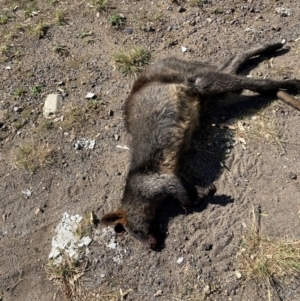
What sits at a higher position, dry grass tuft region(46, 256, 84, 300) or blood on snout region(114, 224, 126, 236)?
blood on snout region(114, 224, 126, 236)

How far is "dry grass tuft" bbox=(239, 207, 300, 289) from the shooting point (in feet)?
14.8

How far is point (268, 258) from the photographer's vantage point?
466cm

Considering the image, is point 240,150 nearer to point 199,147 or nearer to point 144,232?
point 199,147

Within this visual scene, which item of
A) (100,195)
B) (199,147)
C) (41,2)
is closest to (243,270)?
(199,147)

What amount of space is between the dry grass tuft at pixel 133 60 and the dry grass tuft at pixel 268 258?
3.19m

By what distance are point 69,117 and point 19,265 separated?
7.74ft

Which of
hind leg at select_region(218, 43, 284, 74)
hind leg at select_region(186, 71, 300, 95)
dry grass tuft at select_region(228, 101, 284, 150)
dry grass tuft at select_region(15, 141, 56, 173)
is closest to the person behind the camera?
dry grass tuft at select_region(228, 101, 284, 150)

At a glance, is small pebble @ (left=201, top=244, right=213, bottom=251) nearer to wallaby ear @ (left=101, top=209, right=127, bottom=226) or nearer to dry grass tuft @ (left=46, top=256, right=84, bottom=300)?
wallaby ear @ (left=101, top=209, right=127, bottom=226)

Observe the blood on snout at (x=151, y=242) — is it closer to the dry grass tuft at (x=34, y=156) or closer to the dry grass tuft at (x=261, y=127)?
the dry grass tuft at (x=261, y=127)

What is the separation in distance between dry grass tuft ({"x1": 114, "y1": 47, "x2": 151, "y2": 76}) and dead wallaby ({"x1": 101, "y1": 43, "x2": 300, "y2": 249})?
69 cm

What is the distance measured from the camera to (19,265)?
5371 mm

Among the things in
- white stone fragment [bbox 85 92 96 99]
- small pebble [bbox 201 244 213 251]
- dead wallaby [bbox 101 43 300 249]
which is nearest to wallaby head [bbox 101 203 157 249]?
dead wallaby [bbox 101 43 300 249]

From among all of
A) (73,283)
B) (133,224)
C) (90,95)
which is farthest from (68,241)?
(90,95)

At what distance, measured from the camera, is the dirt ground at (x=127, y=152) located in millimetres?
4957
